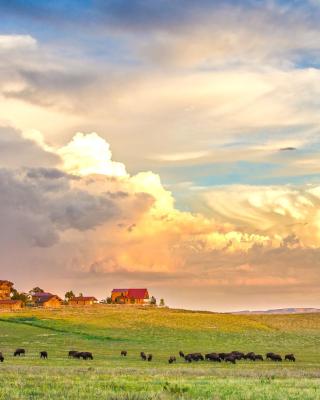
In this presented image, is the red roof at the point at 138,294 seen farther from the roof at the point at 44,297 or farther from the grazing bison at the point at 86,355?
the grazing bison at the point at 86,355

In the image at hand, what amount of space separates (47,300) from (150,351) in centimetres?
11685

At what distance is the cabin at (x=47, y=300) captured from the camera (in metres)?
182

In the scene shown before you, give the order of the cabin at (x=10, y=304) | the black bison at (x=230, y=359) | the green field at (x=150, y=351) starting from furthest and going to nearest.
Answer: the cabin at (x=10, y=304), the black bison at (x=230, y=359), the green field at (x=150, y=351)

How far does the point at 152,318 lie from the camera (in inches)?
4961

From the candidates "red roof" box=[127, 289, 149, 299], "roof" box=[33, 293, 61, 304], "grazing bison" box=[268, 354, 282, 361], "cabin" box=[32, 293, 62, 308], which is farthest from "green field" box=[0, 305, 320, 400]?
"red roof" box=[127, 289, 149, 299]

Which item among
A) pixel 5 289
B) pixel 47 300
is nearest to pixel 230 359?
pixel 47 300

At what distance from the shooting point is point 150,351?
241 feet

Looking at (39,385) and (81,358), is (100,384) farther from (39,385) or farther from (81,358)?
(81,358)

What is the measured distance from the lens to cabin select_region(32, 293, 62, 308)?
182125 millimetres

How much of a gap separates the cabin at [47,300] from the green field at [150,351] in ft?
113

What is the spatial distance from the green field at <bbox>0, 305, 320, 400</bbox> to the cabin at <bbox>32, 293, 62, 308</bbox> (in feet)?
113

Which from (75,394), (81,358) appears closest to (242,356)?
(81,358)

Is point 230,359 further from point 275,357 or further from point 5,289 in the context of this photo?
point 5,289

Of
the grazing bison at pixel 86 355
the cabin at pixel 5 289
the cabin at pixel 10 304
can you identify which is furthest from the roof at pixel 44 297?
the grazing bison at pixel 86 355
